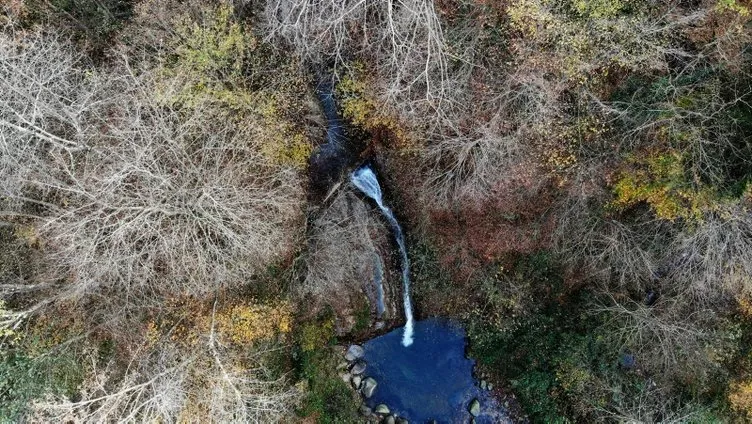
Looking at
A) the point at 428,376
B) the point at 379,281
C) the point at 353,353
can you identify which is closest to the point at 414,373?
the point at 428,376

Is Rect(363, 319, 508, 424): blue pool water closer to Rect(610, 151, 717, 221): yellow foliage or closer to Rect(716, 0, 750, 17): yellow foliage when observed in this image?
Rect(610, 151, 717, 221): yellow foliage

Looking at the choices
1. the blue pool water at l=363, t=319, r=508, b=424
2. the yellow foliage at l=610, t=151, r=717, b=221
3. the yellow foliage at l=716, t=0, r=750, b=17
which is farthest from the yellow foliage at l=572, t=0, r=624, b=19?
the blue pool water at l=363, t=319, r=508, b=424

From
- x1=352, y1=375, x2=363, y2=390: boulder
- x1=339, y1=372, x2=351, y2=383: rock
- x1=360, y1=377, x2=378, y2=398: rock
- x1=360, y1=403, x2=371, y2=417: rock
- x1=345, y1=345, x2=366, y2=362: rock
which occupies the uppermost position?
x1=345, y1=345, x2=366, y2=362: rock

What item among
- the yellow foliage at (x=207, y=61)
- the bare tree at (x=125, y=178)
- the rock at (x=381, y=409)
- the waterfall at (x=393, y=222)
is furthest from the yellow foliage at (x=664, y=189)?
A: the yellow foliage at (x=207, y=61)

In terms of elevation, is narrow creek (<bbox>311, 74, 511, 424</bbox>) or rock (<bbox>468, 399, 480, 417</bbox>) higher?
narrow creek (<bbox>311, 74, 511, 424</bbox>)

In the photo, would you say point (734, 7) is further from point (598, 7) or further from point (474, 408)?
point (474, 408)

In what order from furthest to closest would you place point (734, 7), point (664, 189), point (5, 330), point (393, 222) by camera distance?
point (393, 222), point (664, 189), point (5, 330), point (734, 7)

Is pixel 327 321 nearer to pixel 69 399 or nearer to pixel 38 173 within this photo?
pixel 69 399
